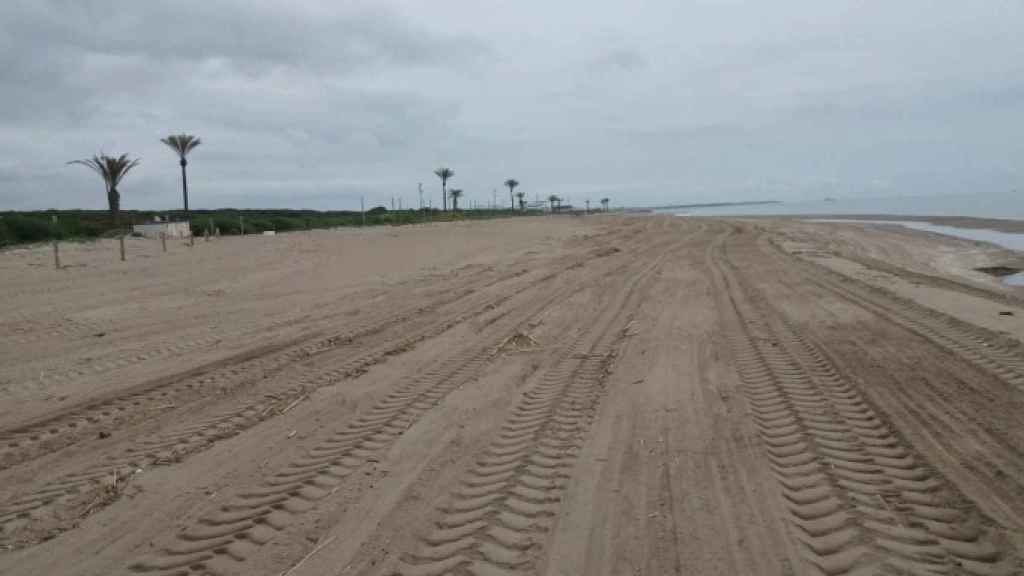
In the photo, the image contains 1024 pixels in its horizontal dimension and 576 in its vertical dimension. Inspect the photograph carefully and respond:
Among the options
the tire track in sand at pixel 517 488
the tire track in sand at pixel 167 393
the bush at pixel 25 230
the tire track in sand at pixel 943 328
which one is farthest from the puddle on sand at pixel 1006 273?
the bush at pixel 25 230

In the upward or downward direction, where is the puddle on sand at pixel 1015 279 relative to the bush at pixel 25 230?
downward

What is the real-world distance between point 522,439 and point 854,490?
1991 millimetres

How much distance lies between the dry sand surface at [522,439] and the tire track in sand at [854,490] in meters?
0.02

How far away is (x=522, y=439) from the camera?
4.61 meters

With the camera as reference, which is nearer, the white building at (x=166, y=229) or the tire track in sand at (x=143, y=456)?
the tire track in sand at (x=143, y=456)

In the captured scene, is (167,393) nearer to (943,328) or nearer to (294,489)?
(294,489)

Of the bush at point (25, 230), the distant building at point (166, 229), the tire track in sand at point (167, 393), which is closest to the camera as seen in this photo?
the tire track in sand at point (167, 393)

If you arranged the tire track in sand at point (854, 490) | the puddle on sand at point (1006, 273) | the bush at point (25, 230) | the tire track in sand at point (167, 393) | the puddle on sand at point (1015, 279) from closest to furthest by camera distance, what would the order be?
the tire track in sand at point (854, 490), the tire track in sand at point (167, 393), the puddle on sand at point (1015, 279), the puddle on sand at point (1006, 273), the bush at point (25, 230)

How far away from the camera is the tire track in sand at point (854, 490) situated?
301cm

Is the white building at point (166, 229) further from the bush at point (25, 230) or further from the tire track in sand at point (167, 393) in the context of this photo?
the tire track in sand at point (167, 393)

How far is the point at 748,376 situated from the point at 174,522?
4670 millimetres

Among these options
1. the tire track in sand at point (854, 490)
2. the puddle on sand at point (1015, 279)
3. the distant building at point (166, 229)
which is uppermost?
the distant building at point (166, 229)

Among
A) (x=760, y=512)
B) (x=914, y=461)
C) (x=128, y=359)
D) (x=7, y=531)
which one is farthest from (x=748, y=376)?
(x=128, y=359)

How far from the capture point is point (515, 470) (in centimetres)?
408
